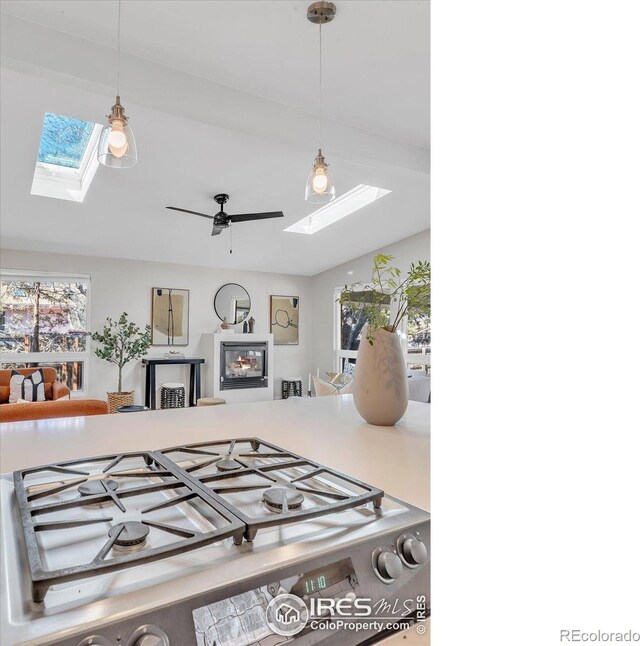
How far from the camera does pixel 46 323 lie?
609cm

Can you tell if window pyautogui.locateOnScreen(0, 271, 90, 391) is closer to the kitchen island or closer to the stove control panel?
the kitchen island

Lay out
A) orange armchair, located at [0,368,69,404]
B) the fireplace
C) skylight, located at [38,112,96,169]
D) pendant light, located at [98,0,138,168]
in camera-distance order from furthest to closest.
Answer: the fireplace → orange armchair, located at [0,368,69,404] → skylight, located at [38,112,96,169] → pendant light, located at [98,0,138,168]

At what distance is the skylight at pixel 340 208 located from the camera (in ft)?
17.5

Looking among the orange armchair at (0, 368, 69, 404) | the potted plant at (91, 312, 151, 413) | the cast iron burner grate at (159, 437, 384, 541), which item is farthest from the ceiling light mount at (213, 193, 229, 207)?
the cast iron burner grate at (159, 437, 384, 541)

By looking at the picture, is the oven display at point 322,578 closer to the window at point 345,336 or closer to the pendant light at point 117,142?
the pendant light at point 117,142

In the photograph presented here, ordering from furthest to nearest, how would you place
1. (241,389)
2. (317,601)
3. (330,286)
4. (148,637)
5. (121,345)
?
(330,286)
(241,389)
(121,345)
(317,601)
(148,637)

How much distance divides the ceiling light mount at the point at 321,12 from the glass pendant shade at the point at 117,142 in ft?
3.61

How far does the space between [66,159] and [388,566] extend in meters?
4.81

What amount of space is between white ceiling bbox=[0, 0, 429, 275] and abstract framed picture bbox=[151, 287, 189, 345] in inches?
70.2

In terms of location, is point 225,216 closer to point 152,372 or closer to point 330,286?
point 152,372

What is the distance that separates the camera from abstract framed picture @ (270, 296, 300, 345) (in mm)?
8016

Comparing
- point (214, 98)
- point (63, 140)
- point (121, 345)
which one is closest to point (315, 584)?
point (214, 98)

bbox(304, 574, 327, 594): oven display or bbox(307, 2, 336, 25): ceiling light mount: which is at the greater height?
bbox(307, 2, 336, 25): ceiling light mount

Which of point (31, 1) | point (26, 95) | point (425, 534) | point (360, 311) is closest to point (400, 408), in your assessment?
point (360, 311)
